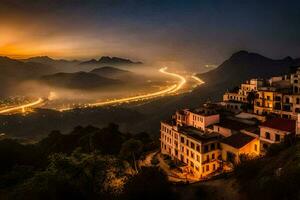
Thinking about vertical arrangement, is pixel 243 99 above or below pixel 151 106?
above

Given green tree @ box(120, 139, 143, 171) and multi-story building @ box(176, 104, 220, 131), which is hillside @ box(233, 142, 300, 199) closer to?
multi-story building @ box(176, 104, 220, 131)

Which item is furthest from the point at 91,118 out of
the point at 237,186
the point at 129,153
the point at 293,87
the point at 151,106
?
the point at 237,186

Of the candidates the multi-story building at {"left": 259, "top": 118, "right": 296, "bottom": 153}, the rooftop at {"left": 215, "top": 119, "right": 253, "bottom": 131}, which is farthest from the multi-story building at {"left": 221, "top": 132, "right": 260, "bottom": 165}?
the rooftop at {"left": 215, "top": 119, "right": 253, "bottom": 131}

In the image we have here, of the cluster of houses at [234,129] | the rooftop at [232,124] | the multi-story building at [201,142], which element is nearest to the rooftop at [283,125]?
the cluster of houses at [234,129]

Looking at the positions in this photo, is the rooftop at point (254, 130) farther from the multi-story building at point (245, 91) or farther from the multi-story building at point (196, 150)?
the multi-story building at point (245, 91)

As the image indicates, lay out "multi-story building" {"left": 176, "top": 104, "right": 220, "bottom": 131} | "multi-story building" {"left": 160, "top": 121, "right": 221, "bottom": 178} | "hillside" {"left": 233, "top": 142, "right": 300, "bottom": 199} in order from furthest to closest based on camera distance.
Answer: "multi-story building" {"left": 176, "top": 104, "right": 220, "bottom": 131} < "multi-story building" {"left": 160, "top": 121, "right": 221, "bottom": 178} < "hillside" {"left": 233, "top": 142, "right": 300, "bottom": 199}

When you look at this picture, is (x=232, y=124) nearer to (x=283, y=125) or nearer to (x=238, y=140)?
(x=238, y=140)

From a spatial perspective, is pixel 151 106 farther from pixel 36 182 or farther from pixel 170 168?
pixel 36 182
